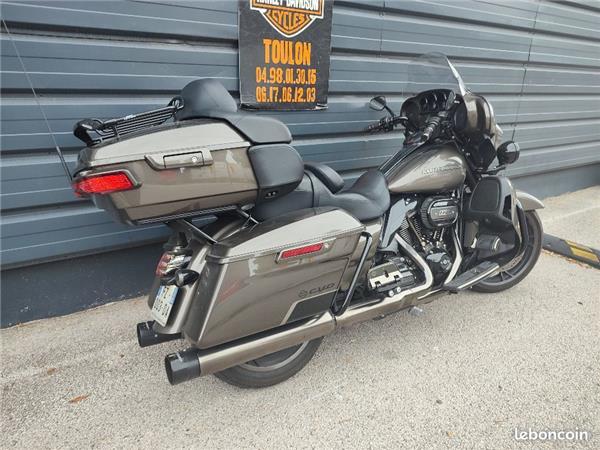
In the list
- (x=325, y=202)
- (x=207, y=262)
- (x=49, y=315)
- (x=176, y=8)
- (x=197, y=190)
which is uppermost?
(x=176, y=8)

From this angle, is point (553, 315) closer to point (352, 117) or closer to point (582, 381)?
point (582, 381)

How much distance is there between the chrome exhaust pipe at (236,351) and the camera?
1439 mm

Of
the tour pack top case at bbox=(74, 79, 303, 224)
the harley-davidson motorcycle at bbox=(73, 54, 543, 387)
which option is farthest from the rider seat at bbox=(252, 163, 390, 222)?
the tour pack top case at bbox=(74, 79, 303, 224)

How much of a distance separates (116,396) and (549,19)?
5550mm

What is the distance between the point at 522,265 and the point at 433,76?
Result: 1534 mm

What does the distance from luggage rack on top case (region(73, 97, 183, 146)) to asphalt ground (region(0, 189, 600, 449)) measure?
4.08 feet

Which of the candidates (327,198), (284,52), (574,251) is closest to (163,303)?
(327,198)

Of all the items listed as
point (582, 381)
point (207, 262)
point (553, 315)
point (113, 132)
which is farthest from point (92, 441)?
point (553, 315)

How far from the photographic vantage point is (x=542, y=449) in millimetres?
1525

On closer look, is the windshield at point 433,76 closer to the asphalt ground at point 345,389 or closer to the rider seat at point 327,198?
the rider seat at point 327,198

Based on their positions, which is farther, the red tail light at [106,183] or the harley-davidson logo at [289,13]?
the harley-davidson logo at [289,13]

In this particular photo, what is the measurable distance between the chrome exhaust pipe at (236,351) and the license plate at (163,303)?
0.56 ft

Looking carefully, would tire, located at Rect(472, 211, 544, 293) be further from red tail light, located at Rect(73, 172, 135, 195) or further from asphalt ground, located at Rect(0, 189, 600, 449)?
red tail light, located at Rect(73, 172, 135, 195)

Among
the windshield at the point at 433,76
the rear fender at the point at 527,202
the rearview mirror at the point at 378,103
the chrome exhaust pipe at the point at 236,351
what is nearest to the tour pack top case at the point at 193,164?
the chrome exhaust pipe at the point at 236,351
